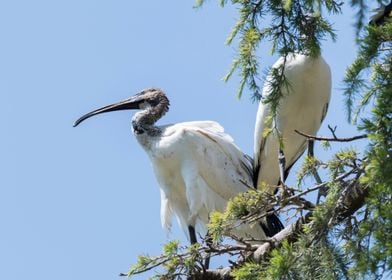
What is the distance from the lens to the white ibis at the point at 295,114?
8305 millimetres

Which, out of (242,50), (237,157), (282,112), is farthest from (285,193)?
(237,157)

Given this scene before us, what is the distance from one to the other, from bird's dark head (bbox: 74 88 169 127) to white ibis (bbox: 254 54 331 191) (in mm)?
1047

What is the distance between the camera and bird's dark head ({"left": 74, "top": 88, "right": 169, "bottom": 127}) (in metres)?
9.75

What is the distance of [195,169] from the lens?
897 centimetres

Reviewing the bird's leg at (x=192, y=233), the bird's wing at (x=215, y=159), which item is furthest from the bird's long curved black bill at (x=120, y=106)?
the bird's leg at (x=192, y=233)

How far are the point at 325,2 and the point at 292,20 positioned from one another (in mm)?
175

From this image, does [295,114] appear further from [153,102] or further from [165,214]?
[153,102]

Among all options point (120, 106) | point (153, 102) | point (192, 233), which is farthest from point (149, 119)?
point (192, 233)

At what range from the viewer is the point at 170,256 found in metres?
6.03

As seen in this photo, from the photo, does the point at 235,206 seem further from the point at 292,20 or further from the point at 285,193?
the point at 292,20

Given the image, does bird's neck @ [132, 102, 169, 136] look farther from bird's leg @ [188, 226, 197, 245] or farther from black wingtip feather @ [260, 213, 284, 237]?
black wingtip feather @ [260, 213, 284, 237]

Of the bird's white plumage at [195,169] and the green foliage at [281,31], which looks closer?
the green foliage at [281,31]

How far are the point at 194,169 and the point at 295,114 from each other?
0.89 m

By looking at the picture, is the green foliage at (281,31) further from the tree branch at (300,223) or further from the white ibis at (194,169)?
the white ibis at (194,169)
